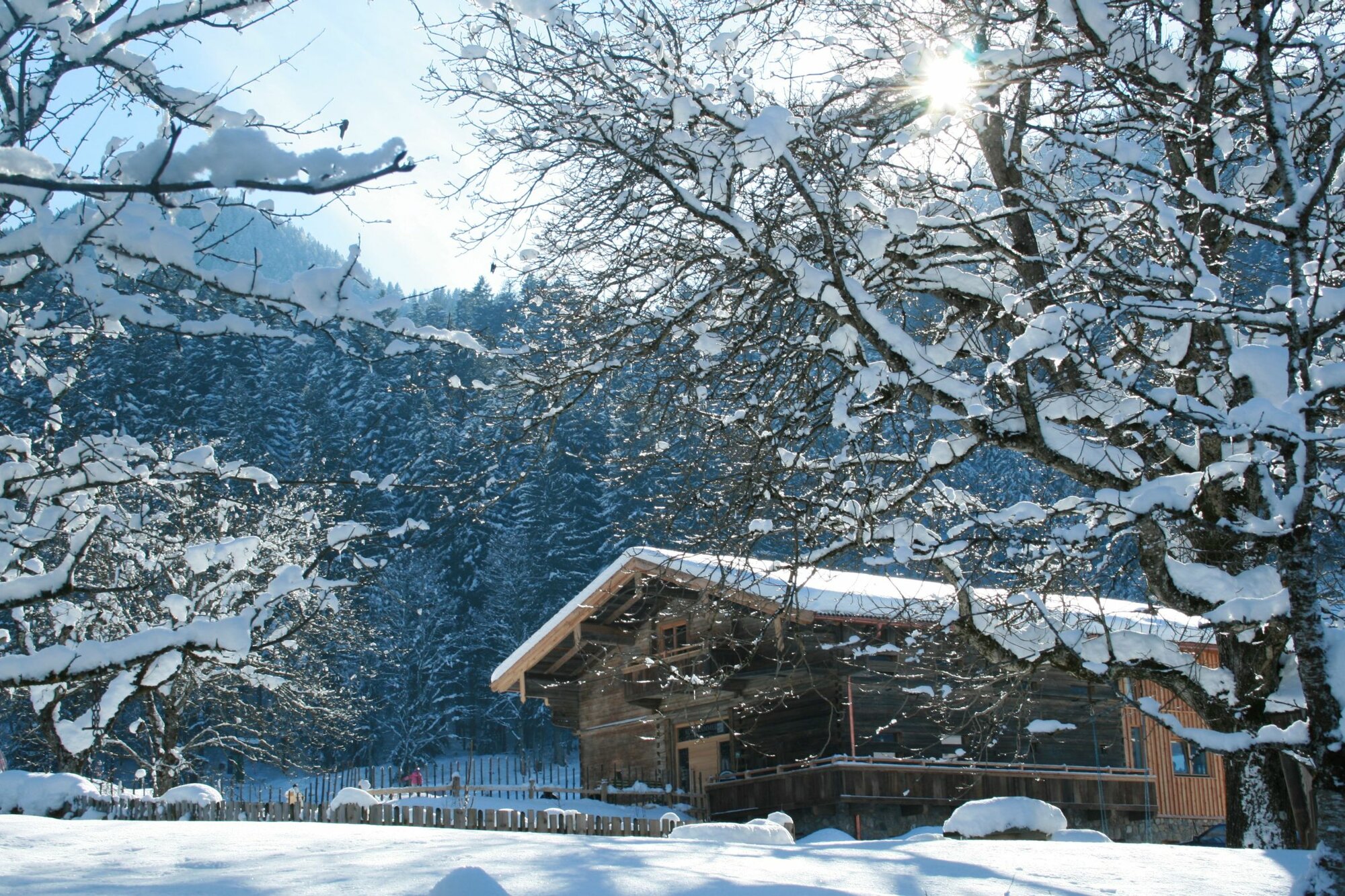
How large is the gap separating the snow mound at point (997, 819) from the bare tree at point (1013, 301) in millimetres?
4447

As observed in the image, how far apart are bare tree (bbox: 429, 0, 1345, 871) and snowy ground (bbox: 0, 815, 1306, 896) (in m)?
1.11

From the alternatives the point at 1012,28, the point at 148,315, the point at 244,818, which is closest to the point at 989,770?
the point at 244,818

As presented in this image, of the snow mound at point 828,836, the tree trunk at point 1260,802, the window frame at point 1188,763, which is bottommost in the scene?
the snow mound at point 828,836

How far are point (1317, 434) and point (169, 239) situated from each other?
5.47 meters

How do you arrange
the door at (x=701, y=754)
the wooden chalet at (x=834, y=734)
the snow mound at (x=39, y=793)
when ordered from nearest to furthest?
1. the snow mound at (x=39, y=793)
2. the wooden chalet at (x=834, y=734)
3. the door at (x=701, y=754)

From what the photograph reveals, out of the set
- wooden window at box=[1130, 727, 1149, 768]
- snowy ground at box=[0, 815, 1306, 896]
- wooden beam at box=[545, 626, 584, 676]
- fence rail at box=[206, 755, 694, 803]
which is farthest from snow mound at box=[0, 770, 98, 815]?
wooden window at box=[1130, 727, 1149, 768]

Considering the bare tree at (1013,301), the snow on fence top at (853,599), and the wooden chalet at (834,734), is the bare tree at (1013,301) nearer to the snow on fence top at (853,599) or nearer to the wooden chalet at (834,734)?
the snow on fence top at (853,599)

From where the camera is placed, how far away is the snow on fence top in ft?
25.7

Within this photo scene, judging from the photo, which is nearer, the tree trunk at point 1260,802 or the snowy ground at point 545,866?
the snowy ground at point 545,866

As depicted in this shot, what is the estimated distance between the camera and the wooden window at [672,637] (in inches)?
954

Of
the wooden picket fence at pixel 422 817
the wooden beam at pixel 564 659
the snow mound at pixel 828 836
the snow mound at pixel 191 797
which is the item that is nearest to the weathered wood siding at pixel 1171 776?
the snow mound at pixel 828 836

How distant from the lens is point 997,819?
12578 mm

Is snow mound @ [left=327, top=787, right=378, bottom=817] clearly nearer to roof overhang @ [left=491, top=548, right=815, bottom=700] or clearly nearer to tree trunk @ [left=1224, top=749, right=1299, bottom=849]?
roof overhang @ [left=491, top=548, right=815, bottom=700]

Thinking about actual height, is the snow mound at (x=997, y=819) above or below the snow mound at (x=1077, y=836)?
above
